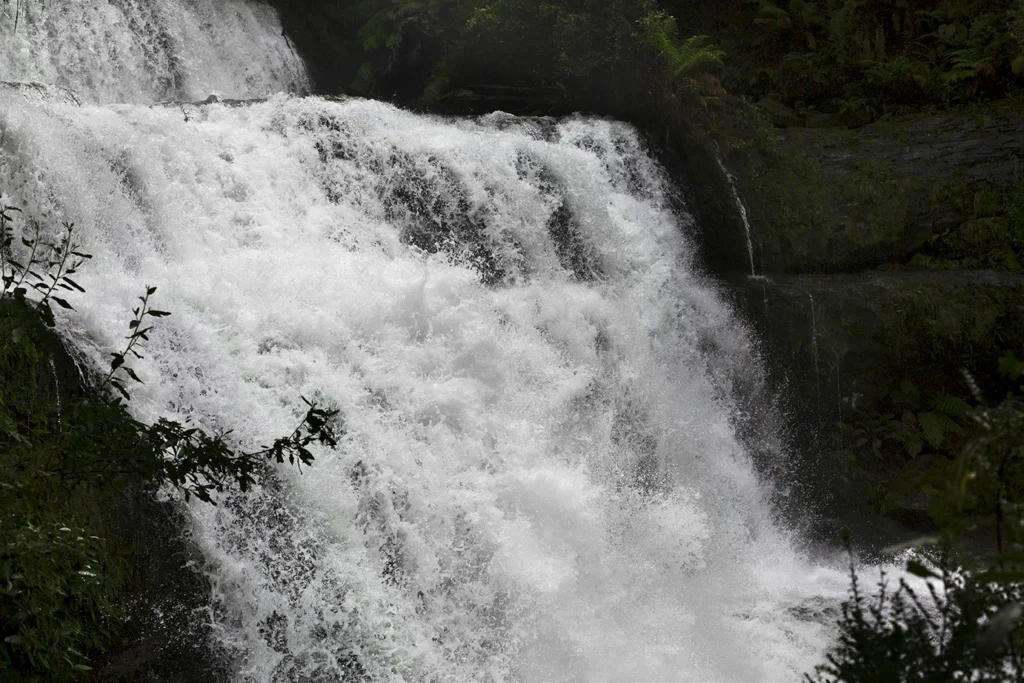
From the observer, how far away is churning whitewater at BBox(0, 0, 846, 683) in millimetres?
6168

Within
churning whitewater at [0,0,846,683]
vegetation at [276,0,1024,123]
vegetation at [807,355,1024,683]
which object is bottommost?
vegetation at [807,355,1024,683]

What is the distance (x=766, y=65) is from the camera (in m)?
12.8

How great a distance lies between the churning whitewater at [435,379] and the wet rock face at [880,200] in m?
1.05

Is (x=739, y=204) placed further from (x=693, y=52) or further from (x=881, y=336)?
(x=881, y=336)

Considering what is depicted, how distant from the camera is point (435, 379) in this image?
24.6ft

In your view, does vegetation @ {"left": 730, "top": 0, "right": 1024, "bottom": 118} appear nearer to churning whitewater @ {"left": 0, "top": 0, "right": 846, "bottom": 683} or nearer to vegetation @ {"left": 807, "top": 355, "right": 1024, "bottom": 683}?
churning whitewater @ {"left": 0, "top": 0, "right": 846, "bottom": 683}

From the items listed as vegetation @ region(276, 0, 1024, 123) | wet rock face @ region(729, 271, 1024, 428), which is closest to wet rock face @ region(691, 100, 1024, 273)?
wet rock face @ region(729, 271, 1024, 428)

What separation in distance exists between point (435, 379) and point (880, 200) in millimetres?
5644

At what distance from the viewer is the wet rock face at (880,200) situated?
10.2 meters

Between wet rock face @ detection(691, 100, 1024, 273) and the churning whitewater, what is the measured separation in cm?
105

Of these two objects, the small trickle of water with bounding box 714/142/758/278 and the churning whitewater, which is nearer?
the churning whitewater

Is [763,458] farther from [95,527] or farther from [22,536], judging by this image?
[22,536]

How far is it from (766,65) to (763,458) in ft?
19.9

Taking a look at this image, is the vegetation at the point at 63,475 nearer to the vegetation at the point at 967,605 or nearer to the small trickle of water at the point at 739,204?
the vegetation at the point at 967,605
